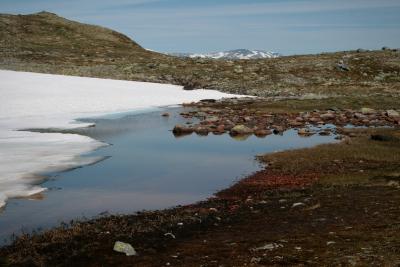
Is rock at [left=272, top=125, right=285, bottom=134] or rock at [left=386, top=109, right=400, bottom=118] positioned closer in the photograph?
rock at [left=272, top=125, right=285, bottom=134]

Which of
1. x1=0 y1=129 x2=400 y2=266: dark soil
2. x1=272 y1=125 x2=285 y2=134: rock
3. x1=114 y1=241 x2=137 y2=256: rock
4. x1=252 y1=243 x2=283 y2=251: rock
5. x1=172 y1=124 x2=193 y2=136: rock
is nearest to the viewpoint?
x1=0 y1=129 x2=400 y2=266: dark soil

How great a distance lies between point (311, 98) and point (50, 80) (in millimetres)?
42709

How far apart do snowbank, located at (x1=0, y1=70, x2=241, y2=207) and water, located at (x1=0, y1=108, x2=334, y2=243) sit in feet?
5.22

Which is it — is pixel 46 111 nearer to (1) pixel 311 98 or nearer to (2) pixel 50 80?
(2) pixel 50 80

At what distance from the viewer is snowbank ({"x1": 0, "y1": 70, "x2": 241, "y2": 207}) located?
25.5 metres

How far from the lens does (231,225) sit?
15953 millimetres

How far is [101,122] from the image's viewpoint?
48562 mm

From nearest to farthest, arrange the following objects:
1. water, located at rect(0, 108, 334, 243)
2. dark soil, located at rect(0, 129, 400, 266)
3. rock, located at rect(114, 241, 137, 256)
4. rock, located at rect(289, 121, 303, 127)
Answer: dark soil, located at rect(0, 129, 400, 266) < rock, located at rect(114, 241, 137, 256) < water, located at rect(0, 108, 334, 243) < rock, located at rect(289, 121, 303, 127)

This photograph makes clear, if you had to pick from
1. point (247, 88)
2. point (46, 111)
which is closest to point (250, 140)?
point (46, 111)

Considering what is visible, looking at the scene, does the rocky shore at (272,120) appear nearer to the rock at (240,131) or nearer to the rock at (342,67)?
the rock at (240,131)

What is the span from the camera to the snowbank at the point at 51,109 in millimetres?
25516

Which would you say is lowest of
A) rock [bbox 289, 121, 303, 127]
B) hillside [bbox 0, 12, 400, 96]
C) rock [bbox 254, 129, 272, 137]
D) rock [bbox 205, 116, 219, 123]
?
rock [bbox 254, 129, 272, 137]

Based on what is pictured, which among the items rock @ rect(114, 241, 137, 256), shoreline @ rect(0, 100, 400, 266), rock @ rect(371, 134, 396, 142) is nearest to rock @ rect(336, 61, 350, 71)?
rock @ rect(371, 134, 396, 142)

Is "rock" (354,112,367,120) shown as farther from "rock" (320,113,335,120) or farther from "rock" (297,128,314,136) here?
"rock" (297,128,314,136)
